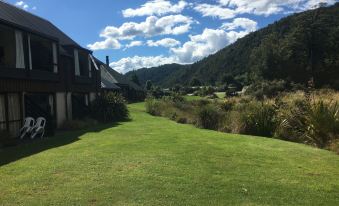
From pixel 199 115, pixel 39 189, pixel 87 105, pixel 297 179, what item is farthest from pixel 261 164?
pixel 87 105

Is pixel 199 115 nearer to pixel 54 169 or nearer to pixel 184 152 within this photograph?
pixel 184 152

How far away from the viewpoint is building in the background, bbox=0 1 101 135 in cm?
1730

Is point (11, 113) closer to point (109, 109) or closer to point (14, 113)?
point (14, 113)

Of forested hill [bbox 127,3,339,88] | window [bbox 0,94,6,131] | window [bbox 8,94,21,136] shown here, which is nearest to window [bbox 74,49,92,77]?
window [bbox 8,94,21,136]

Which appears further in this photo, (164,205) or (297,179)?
(297,179)

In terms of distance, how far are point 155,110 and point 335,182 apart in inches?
1068

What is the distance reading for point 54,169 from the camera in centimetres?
925

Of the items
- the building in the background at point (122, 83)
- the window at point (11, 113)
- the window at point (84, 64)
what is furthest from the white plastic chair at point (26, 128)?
the building in the background at point (122, 83)

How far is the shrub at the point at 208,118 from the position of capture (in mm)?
21250

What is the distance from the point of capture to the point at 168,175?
8508 mm

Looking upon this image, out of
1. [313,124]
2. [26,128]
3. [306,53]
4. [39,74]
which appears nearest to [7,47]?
[39,74]

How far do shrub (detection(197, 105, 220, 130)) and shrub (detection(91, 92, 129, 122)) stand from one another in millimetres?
7163

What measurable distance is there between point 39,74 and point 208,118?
853 centimetres

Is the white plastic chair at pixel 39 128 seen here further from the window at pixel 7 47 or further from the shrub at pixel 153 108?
the shrub at pixel 153 108
